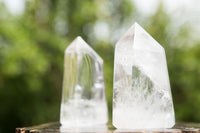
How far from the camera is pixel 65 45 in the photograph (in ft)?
13.5

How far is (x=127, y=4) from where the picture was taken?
5.53m

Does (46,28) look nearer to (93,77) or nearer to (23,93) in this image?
(23,93)

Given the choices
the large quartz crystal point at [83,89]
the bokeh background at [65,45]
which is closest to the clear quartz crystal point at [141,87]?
the large quartz crystal point at [83,89]

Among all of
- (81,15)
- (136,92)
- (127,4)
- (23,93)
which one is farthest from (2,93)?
(136,92)

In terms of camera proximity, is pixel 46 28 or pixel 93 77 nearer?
pixel 93 77

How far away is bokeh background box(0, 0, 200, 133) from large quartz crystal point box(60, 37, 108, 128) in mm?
1858

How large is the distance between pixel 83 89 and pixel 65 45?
2.56 metres

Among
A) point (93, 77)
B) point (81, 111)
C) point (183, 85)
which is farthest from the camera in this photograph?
point (183, 85)

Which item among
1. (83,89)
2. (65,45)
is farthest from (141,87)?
(65,45)

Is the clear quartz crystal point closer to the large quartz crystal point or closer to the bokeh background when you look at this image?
the large quartz crystal point

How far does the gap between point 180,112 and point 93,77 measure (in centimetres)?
329

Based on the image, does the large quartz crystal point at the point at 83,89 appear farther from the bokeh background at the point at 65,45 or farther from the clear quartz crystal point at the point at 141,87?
the bokeh background at the point at 65,45

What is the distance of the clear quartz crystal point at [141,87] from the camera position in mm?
1220

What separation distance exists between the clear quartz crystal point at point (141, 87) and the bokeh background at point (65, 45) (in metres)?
2.33
